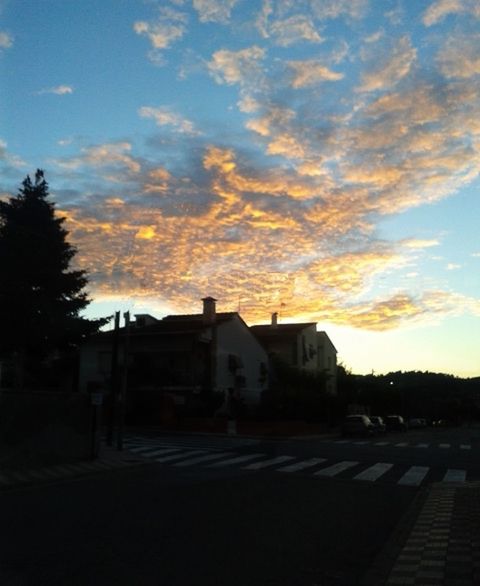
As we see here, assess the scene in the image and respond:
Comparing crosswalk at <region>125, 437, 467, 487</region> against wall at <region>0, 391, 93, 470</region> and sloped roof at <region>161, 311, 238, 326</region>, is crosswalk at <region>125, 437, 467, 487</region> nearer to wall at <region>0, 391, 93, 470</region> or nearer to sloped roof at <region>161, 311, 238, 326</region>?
wall at <region>0, 391, 93, 470</region>

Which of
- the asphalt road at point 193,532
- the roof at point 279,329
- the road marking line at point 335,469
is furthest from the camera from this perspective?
the roof at point 279,329

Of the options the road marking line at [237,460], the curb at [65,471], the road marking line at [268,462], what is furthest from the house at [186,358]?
the curb at [65,471]

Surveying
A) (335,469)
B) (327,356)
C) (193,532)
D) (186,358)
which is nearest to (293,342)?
(327,356)

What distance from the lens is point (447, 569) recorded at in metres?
7.51

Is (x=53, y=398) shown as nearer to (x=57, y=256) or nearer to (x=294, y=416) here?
(x=57, y=256)

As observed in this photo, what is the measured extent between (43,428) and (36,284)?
25107 millimetres

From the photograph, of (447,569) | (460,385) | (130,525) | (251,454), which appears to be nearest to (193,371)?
(251,454)

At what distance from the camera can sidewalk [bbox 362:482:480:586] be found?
718 centimetres

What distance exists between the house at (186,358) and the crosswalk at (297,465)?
19.5m

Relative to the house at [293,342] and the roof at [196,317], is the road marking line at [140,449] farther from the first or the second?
the house at [293,342]

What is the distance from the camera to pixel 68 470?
18328 mm

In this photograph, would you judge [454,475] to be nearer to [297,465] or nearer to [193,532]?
[297,465]

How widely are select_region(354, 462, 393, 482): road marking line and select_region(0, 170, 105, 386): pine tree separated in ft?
79.3

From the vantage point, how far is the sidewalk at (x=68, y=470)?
15596mm
